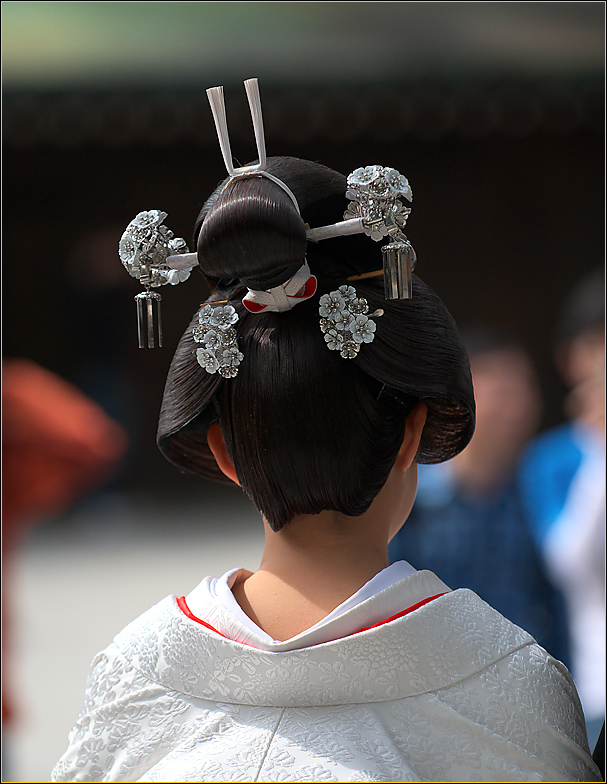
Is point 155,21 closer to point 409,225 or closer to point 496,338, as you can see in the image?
point 409,225

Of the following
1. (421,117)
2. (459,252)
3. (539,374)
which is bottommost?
(539,374)

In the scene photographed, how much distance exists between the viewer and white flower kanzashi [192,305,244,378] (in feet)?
3.67

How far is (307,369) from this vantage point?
1.07 m

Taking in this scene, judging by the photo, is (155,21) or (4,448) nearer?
(4,448)

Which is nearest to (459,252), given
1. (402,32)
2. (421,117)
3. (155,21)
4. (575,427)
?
(421,117)

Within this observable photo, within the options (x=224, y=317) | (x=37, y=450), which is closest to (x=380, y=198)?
(x=224, y=317)

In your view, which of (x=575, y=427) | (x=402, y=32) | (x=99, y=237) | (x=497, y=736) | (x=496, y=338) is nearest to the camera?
(x=497, y=736)

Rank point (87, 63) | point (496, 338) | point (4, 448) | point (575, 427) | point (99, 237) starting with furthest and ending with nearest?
point (99, 237)
point (87, 63)
point (496, 338)
point (575, 427)
point (4, 448)

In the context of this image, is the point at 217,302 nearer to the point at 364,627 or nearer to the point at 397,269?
the point at 397,269

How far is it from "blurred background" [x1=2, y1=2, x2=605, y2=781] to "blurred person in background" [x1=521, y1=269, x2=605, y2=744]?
2.36 meters

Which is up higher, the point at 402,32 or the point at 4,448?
the point at 402,32

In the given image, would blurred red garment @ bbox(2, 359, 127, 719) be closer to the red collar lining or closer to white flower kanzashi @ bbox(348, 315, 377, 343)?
the red collar lining

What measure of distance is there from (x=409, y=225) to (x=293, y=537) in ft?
13.4

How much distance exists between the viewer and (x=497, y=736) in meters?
0.97
